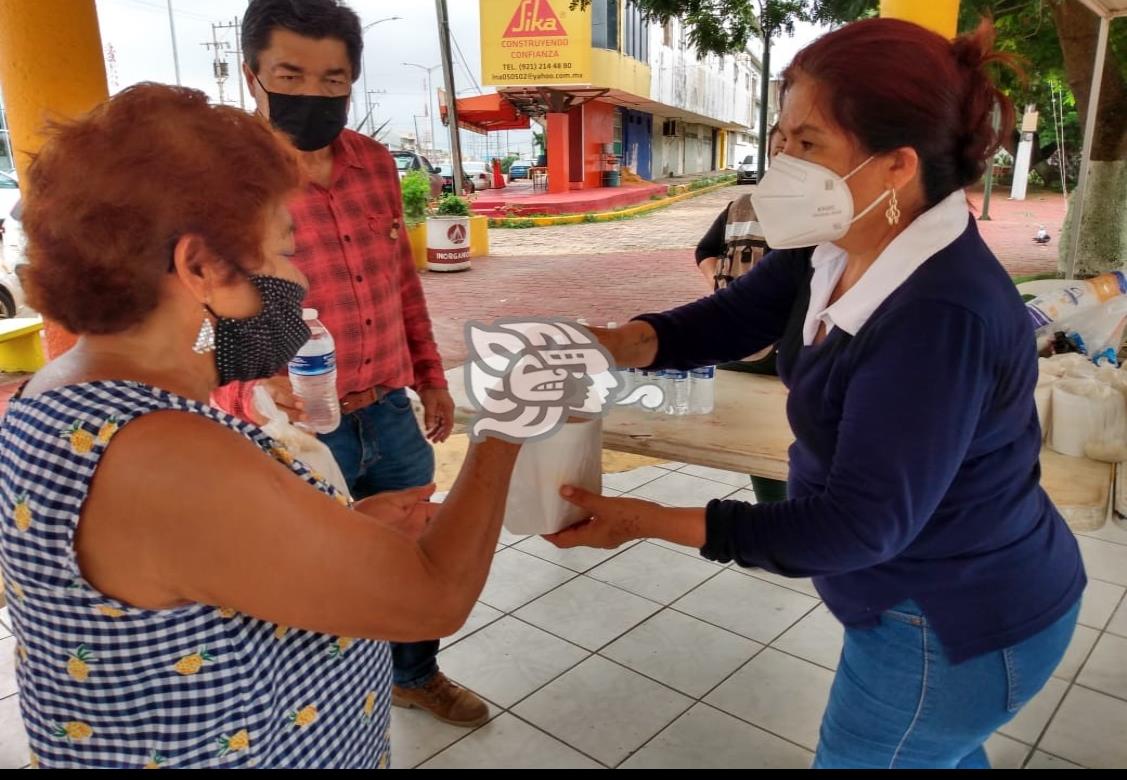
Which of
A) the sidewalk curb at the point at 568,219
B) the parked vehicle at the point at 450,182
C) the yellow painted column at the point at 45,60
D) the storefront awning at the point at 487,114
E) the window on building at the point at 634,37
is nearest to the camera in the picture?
the yellow painted column at the point at 45,60

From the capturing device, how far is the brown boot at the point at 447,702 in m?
2.45

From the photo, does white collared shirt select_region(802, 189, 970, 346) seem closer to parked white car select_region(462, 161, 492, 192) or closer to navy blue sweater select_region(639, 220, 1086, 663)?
navy blue sweater select_region(639, 220, 1086, 663)

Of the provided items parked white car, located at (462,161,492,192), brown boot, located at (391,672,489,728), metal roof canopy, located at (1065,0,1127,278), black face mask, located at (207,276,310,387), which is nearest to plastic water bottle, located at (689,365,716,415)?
brown boot, located at (391,672,489,728)

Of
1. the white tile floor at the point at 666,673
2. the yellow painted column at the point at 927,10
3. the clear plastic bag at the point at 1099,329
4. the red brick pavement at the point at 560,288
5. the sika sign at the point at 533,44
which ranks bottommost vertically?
the white tile floor at the point at 666,673

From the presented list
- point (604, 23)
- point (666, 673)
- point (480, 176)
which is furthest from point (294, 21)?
point (480, 176)

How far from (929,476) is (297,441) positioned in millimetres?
1206

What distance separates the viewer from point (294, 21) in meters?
1.94

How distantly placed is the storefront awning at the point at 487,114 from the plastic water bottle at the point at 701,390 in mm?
20918

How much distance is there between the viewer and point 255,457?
2.92 feet

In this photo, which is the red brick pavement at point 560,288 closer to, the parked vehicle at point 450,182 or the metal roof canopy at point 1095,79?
the metal roof canopy at point 1095,79

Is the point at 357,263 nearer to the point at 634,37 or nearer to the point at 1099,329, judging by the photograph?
the point at 1099,329

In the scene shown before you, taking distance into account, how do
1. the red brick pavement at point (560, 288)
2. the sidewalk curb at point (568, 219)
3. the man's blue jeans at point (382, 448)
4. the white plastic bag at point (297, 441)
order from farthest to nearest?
the sidewalk curb at point (568, 219) < the red brick pavement at point (560, 288) < the man's blue jeans at point (382, 448) < the white plastic bag at point (297, 441)

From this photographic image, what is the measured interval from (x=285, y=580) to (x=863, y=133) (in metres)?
0.92

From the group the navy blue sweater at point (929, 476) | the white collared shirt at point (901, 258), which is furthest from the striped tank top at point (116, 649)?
the white collared shirt at point (901, 258)
